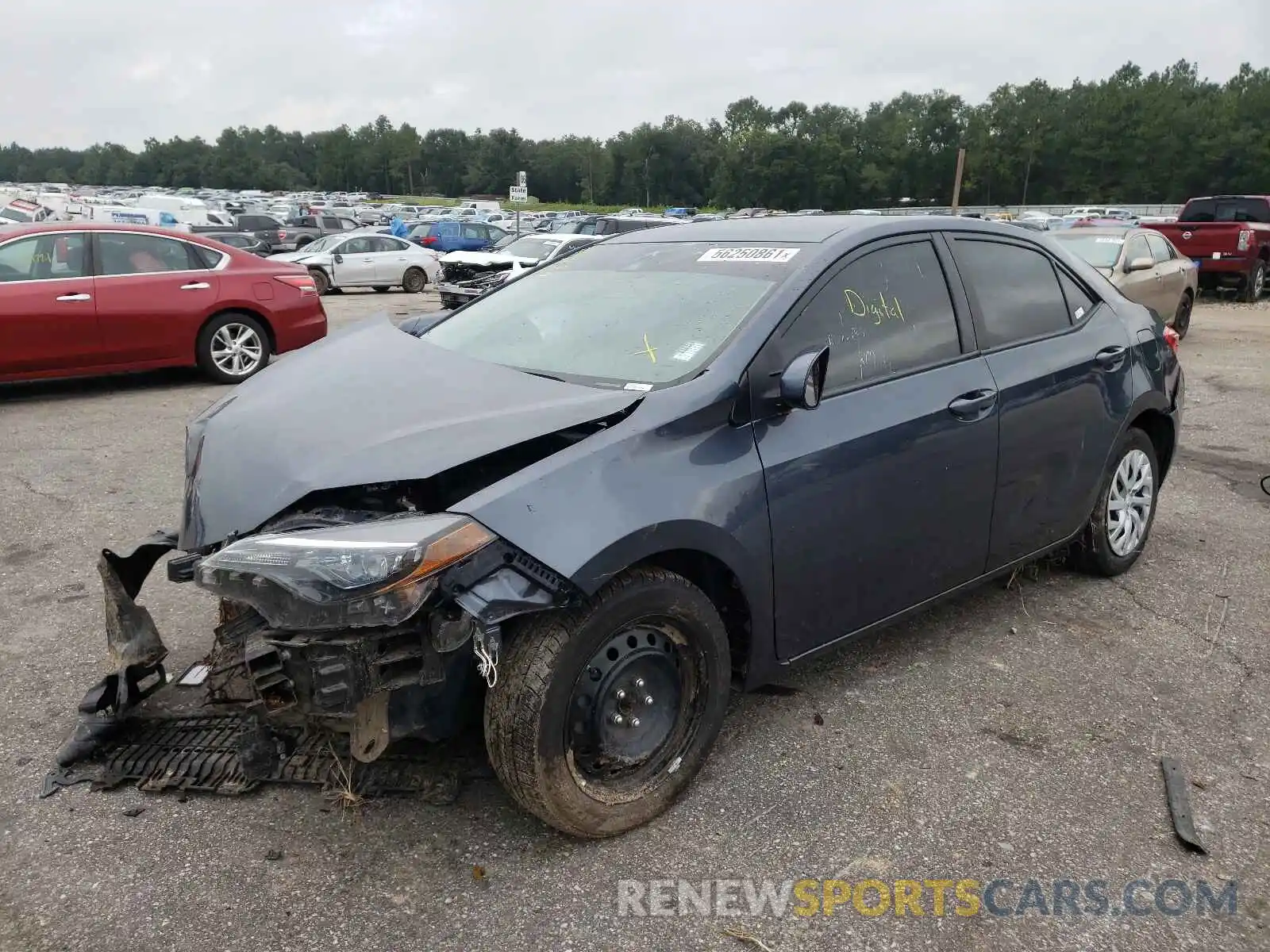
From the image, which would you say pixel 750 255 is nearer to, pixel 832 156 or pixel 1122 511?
pixel 1122 511

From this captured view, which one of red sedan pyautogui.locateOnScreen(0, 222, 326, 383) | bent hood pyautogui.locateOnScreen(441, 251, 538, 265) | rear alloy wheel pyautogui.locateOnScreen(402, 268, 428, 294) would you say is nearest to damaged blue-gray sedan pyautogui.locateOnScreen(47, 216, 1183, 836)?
red sedan pyautogui.locateOnScreen(0, 222, 326, 383)

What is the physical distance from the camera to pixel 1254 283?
1778cm

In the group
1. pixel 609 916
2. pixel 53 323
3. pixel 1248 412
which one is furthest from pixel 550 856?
pixel 1248 412

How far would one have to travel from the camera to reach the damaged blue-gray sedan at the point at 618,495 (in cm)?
230

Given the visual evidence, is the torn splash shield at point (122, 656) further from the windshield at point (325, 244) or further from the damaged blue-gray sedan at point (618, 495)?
the windshield at point (325, 244)

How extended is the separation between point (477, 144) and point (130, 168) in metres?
46.3

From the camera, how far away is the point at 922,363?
3.36 metres

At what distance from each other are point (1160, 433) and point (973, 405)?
180 cm

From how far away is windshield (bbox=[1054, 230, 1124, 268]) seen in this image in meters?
10.7

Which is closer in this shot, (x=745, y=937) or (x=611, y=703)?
(x=745, y=937)

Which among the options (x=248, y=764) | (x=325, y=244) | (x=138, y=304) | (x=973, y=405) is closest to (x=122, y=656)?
(x=248, y=764)

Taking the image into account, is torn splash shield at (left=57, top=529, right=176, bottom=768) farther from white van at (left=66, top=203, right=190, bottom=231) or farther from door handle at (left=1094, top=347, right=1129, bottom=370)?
white van at (left=66, top=203, right=190, bottom=231)

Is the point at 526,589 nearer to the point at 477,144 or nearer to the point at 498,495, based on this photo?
the point at 498,495

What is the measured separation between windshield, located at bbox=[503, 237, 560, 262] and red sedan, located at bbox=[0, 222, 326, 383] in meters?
11.0
